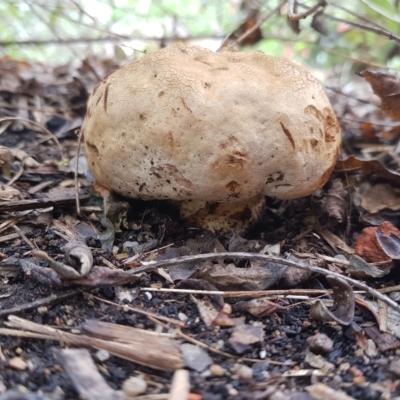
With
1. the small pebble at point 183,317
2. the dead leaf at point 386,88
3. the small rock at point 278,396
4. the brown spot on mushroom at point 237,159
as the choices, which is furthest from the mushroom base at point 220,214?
the small rock at point 278,396

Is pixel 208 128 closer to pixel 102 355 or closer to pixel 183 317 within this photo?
pixel 183 317

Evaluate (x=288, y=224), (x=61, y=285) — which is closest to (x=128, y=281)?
(x=61, y=285)

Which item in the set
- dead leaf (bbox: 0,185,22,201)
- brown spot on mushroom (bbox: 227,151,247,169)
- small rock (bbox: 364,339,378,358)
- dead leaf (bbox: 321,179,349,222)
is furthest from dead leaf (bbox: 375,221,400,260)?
dead leaf (bbox: 0,185,22,201)

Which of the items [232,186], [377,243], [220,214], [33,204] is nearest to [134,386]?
[232,186]

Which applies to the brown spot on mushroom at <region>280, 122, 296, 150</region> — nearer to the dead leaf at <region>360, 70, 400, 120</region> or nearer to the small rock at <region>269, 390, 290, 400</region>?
the dead leaf at <region>360, 70, 400, 120</region>

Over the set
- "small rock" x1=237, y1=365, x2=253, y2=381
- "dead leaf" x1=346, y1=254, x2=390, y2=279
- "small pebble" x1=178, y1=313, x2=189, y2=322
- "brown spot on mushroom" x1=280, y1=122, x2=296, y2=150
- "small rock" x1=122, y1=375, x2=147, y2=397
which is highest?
"brown spot on mushroom" x1=280, y1=122, x2=296, y2=150

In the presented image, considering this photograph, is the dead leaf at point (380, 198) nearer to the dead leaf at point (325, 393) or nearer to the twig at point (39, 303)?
the dead leaf at point (325, 393)

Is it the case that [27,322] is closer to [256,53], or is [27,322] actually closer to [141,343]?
[141,343]
